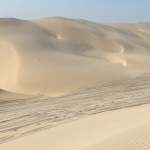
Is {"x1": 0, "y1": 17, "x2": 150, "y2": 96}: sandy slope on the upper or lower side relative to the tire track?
upper

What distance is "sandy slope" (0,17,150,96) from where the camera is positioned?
13633 millimetres

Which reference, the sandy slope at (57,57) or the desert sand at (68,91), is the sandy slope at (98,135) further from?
the sandy slope at (57,57)

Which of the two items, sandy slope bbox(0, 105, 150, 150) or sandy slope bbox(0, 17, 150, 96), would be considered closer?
sandy slope bbox(0, 105, 150, 150)

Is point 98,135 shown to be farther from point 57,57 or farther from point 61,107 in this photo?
point 57,57

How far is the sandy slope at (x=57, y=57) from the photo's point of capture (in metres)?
13.6

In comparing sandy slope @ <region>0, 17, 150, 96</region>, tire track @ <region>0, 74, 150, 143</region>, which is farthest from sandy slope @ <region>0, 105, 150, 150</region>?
sandy slope @ <region>0, 17, 150, 96</region>

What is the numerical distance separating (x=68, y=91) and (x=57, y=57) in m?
5.41

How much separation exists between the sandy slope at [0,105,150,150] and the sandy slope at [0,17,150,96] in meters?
5.06

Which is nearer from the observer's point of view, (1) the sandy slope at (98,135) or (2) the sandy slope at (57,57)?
(1) the sandy slope at (98,135)

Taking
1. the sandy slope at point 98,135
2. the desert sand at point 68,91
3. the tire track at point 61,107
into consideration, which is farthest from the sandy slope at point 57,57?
the sandy slope at point 98,135

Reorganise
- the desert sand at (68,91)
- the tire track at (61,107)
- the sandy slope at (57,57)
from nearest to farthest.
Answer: the desert sand at (68,91), the tire track at (61,107), the sandy slope at (57,57)

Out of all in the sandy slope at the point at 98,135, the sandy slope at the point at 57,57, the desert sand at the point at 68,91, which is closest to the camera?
the sandy slope at the point at 98,135

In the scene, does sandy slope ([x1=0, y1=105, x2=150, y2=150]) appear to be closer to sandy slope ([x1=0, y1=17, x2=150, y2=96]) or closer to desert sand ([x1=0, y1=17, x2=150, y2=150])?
desert sand ([x1=0, y1=17, x2=150, y2=150])

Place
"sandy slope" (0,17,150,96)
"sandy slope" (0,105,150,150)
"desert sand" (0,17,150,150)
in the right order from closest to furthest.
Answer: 1. "sandy slope" (0,105,150,150)
2. "desert sand" (0,17,150,150)
3. "sandy slope" (0,17,150,96)
